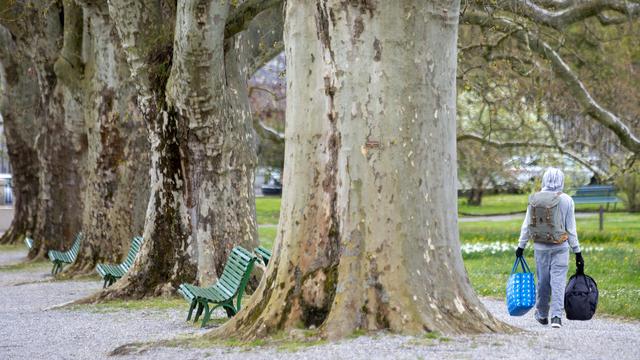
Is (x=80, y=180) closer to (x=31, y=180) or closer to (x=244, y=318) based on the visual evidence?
(x=31, y=180)

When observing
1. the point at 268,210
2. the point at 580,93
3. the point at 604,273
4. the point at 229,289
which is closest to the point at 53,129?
the point at 580,93

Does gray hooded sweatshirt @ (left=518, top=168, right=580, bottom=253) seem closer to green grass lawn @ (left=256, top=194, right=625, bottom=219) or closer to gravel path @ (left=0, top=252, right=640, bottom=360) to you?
gravel path @ (left=0, top=252, right=640, bottom=360)

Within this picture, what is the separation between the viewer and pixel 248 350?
30.4 ft

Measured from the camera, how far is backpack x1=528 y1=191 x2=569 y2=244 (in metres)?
11.0

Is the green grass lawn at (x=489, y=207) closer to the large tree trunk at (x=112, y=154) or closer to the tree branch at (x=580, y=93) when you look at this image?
the tree branch at (x=580, y=93)

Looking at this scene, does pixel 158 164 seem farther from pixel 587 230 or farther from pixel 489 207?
pixel 489 207

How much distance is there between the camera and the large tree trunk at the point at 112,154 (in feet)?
64.6

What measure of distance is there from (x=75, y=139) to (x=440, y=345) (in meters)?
16.3

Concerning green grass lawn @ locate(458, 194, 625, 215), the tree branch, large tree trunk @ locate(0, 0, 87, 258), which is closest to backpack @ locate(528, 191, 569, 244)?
the tree branch

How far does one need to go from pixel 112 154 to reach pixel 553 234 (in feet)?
34.5

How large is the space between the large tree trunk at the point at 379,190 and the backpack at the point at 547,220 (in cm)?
132

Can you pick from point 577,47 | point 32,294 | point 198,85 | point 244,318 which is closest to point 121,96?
point 32,294

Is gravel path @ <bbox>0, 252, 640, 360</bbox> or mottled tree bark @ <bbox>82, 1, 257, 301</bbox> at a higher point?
mottled tree bark @ <bbox>82, 1, 257, 301</bbox>

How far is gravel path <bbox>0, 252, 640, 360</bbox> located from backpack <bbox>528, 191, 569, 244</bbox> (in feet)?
2.79
